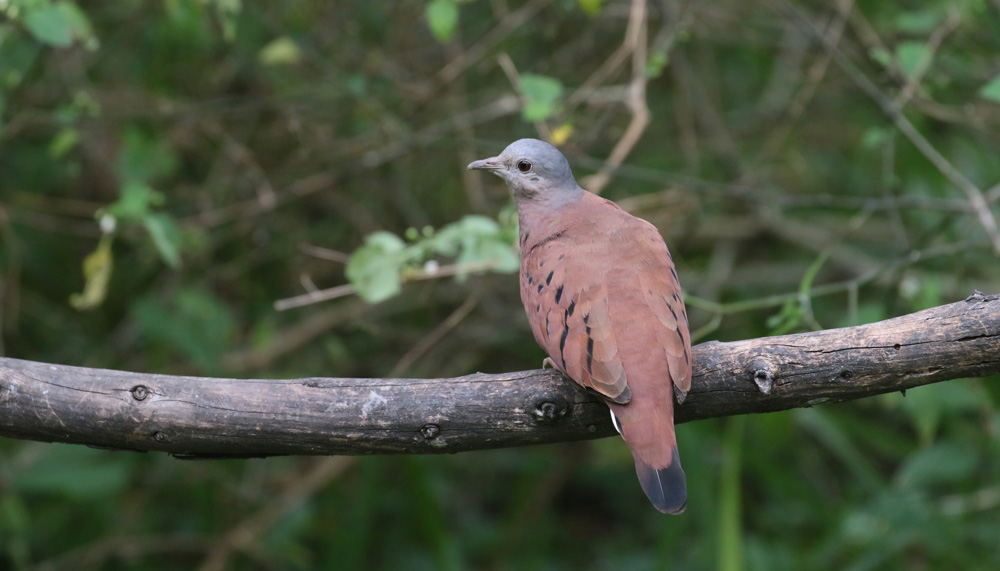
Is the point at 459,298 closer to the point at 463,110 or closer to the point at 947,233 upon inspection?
the point at 463,110

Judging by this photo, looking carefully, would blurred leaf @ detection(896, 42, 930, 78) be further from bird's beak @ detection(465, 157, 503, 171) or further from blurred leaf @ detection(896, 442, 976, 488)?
blurred leaf @ detection(896, 442, 976, 488)

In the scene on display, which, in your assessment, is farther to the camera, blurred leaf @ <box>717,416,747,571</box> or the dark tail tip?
blurred leaf @ <box>717,416,747,571</box>

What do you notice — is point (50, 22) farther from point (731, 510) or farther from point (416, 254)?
point (731, 510)

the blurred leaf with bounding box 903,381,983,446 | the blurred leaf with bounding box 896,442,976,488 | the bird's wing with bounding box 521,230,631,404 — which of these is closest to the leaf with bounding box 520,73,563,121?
the bird's wing with bounding box 521,230,631,404

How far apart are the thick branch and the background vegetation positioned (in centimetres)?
147

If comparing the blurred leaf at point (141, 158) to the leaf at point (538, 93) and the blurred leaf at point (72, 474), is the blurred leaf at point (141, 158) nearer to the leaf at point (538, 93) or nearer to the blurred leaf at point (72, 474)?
the blurred leaf at point (72, 474)

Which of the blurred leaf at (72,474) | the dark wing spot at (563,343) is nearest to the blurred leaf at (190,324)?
the blurred leaf at (72,474)

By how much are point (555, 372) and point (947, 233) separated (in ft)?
10.4

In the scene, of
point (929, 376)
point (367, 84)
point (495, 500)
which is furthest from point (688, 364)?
point (495, 500)

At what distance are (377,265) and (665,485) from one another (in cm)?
141

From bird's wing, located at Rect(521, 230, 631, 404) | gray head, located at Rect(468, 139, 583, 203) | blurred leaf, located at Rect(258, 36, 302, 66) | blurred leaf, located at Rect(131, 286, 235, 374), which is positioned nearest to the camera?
bird's wing, located at Rect(521, 230, 631, 404)

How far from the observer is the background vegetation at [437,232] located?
4379mm

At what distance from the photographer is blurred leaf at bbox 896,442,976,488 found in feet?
14.4

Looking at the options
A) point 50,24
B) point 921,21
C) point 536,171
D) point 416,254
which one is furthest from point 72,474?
point 921,21
